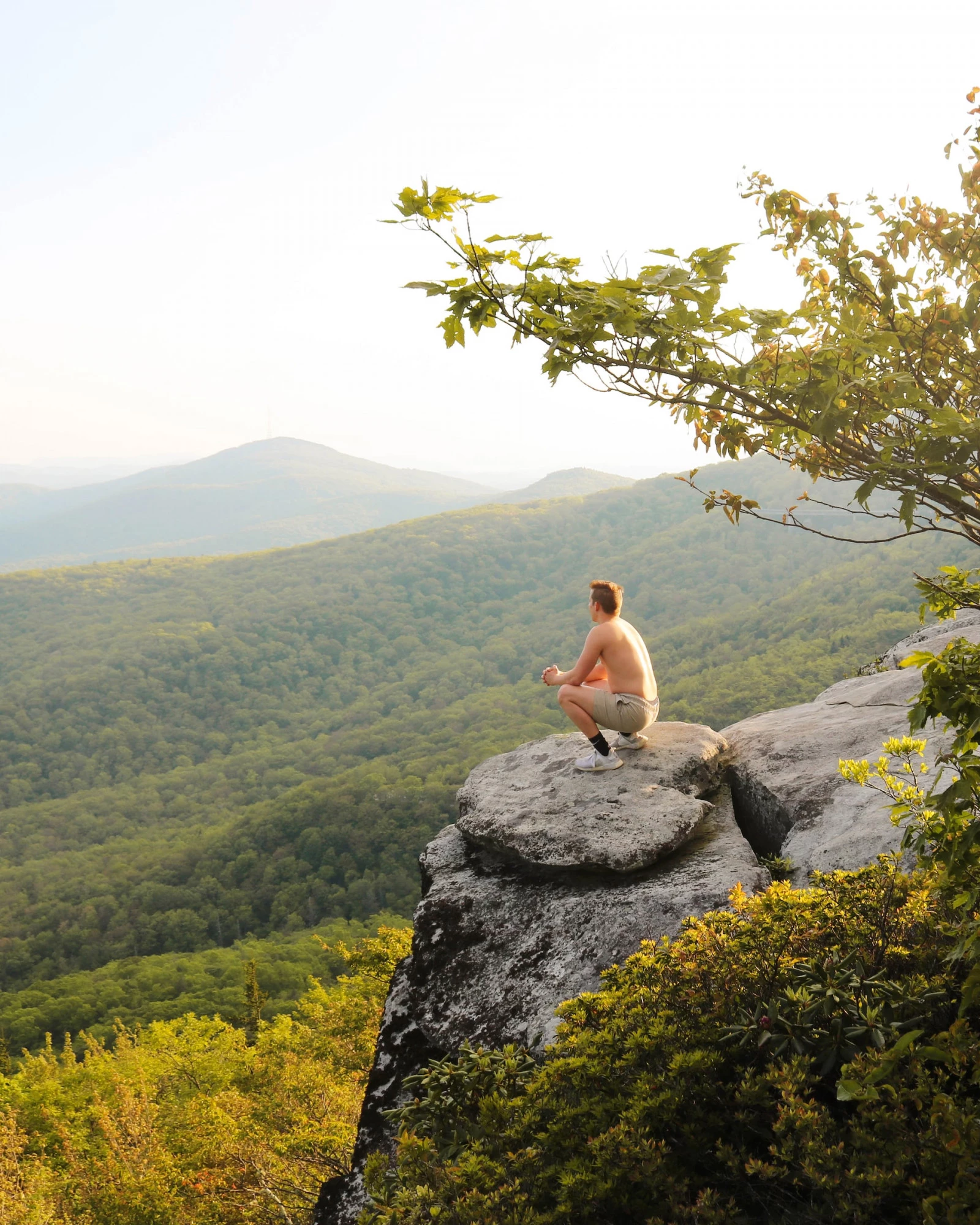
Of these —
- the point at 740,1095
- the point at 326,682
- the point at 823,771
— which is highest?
the point at 823,771

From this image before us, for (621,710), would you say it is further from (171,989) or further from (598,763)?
(171,989)

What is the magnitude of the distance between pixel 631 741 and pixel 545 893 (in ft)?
6.17

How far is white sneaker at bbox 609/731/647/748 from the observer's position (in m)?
7.43

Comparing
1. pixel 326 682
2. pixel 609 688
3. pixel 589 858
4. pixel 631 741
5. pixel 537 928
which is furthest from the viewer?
pixel 326 682

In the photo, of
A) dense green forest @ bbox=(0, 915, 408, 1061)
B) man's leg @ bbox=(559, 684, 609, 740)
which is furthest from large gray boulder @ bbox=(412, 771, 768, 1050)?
dense green forest @ bbox=(0, 915, 408, 1061)

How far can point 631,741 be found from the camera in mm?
7469

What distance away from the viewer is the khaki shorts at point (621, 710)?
711 centimetres

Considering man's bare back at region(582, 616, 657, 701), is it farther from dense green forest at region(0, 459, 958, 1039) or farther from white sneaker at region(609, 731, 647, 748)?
dense green forest at region(0, 459, 958, 1039)

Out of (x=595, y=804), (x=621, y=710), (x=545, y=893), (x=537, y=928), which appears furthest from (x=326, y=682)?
(x=537, y=928)

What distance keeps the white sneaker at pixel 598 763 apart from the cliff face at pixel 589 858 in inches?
3.4

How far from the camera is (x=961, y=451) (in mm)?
2752

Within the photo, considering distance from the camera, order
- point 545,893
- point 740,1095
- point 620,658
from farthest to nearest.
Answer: point 620,658
point 545,893
point 740,1095

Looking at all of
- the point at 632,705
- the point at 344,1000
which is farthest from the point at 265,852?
the point at 632,705

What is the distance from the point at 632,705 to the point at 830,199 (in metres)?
4.34
